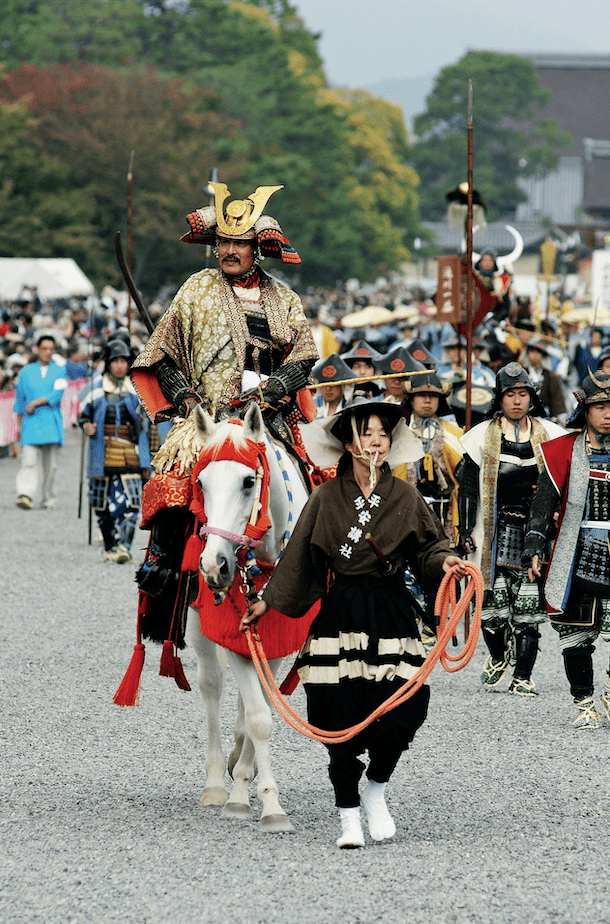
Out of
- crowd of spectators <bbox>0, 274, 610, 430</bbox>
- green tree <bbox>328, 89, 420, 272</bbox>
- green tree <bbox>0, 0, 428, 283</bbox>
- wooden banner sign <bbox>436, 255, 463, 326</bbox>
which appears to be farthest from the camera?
green tree <bbox>328, 89, 420, 272</bbox>

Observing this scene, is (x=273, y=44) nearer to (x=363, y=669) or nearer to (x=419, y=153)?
(x=419, y=153)

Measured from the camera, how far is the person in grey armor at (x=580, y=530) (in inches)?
281

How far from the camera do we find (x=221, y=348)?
610 cm

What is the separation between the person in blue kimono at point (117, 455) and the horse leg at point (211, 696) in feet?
21.9

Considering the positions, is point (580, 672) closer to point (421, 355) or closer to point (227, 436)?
point (227, 436)

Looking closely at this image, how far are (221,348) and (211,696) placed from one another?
1.45 meters

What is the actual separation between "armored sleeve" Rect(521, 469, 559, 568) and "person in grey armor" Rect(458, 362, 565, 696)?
757 millimetres

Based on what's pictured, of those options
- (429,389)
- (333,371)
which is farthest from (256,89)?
(429,389)

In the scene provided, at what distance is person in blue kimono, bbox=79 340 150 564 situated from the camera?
1254cm

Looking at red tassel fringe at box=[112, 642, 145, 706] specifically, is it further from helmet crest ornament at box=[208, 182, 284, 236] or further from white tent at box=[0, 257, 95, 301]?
white tent at box=[0, 257, 95, 301]

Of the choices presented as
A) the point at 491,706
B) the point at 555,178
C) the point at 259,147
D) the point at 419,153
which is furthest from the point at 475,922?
the point at 555,178

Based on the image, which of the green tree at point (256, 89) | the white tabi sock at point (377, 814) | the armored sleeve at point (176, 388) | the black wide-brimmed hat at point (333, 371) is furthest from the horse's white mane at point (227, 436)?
the green tree at point (256, 89)

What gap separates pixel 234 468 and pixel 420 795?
168 cm

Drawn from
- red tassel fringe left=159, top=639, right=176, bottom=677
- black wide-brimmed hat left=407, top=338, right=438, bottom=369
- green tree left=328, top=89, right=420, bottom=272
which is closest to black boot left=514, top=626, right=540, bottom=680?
black wide-brimmed hat left=407, top=338, right=438, bottom=369
